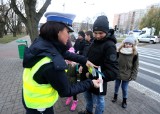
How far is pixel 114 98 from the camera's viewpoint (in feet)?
12.8

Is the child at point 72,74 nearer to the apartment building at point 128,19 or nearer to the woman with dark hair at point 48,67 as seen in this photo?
the woman with dark hair at point 48,67

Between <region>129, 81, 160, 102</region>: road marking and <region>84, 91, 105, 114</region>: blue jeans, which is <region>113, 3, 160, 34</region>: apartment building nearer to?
<region>129, 81, 160, 102</region>: road marking

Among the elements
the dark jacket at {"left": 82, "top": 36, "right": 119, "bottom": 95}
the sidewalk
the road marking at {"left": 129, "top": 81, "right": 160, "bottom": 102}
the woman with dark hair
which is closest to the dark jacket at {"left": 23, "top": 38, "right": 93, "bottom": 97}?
the woman with dark hair

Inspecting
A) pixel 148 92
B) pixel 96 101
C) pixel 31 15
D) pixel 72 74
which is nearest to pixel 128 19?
pixel 31 15

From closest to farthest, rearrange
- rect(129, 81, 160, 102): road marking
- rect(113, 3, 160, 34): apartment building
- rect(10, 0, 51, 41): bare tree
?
1. rect(129, 81, 160, 102): road marking
2. rect(10, 0, 51, 41): bare tree
3. rect(113, 3, 160, 34): apartment building

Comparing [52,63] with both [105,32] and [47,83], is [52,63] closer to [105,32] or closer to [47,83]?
[47,83]

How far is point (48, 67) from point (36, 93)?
0.37 m

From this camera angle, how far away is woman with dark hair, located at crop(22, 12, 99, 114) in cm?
128

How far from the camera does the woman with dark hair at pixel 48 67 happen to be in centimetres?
128

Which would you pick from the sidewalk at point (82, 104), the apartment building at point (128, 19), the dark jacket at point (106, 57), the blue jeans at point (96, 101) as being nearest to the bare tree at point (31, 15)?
the sidewalk at point (82, 104)

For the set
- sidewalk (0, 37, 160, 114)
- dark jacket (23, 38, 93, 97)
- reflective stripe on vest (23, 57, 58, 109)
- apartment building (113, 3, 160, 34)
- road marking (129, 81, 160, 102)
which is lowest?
road marking (129, 81, 160, 102)

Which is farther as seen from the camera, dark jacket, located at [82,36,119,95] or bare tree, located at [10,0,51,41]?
bare tree, located at [10,0,51,41]

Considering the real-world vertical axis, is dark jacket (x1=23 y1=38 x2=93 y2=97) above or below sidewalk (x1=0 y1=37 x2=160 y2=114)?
above

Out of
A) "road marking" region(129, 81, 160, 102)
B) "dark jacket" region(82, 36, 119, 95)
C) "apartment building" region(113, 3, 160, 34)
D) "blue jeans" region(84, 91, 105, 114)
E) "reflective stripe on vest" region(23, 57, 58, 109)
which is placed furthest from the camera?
"apartment building" region(113, 3, 160, 34)
